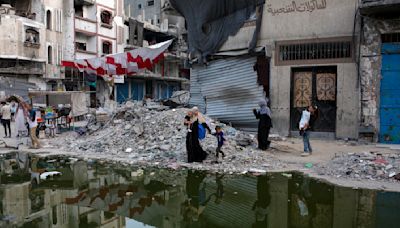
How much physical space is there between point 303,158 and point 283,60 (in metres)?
4.89

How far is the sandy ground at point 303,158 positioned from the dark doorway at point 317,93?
0.76 m

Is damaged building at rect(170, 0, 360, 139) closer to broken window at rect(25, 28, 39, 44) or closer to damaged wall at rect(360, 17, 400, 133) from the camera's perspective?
damaged wall at rect(360, 17, 400, 133)

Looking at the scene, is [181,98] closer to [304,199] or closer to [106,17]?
[304,199]

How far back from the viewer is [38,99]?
24.5 metres

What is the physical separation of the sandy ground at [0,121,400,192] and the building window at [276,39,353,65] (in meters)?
2.85

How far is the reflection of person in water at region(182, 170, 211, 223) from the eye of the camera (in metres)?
5.94

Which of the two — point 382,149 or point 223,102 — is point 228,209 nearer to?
point 382,149

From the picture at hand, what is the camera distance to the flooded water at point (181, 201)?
5652 mm

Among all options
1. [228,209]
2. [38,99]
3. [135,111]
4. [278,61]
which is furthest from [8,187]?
[38,99]

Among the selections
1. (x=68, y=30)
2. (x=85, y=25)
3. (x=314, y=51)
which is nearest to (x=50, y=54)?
(x=68, y=30)

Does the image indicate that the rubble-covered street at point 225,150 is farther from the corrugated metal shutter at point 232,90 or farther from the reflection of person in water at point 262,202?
the corrugated metal shutter at point 232,90

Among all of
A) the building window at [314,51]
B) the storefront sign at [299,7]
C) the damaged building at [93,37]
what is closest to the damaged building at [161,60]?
the damaged building at [93,37]

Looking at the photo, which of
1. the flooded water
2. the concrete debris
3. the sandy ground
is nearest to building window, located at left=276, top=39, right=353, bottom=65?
the sandy ground

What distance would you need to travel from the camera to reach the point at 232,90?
1557 cm
